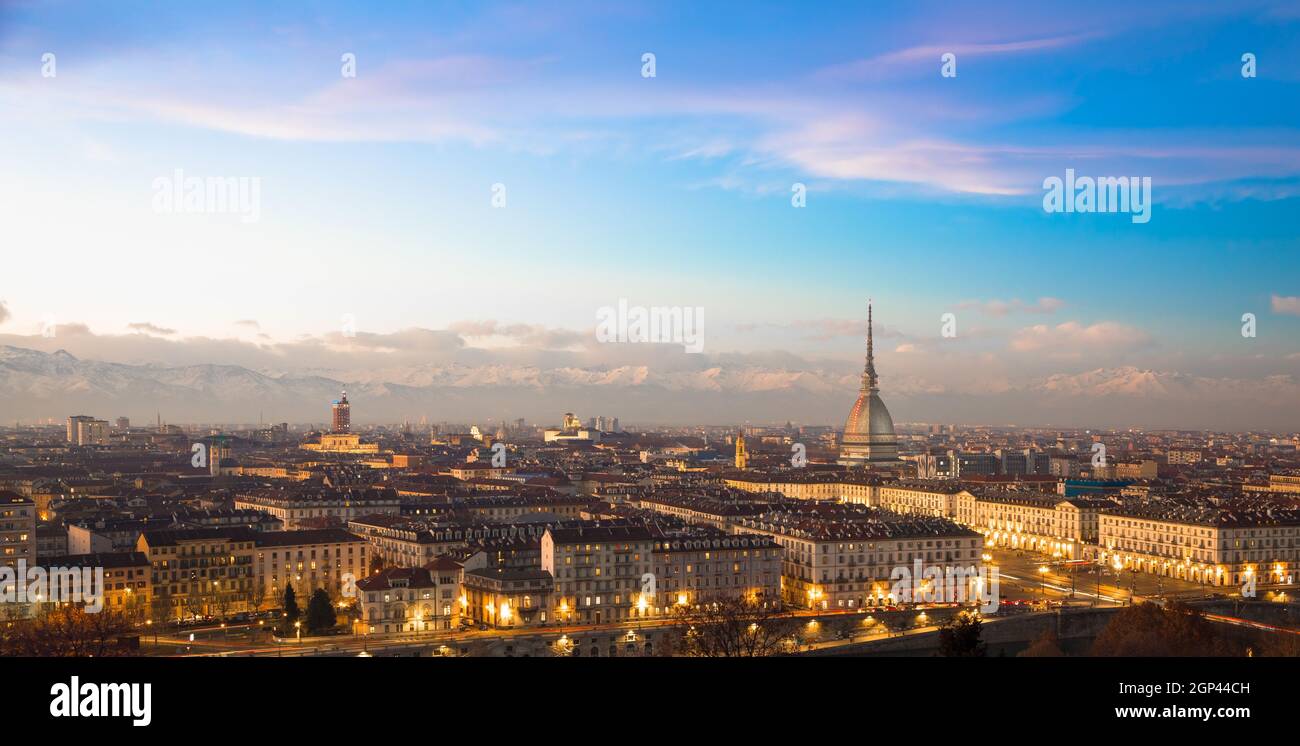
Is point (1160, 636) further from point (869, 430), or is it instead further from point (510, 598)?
point (869, 430)

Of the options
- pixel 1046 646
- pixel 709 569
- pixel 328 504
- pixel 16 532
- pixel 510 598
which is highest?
pixel 16 532

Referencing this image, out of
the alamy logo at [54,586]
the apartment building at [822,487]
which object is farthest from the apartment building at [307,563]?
the apartment building at [822,487]

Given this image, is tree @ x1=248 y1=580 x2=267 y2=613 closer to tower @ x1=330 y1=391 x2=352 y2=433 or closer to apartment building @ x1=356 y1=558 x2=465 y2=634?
apartment building @ x1=356 y1=558 x2=465 y2=634

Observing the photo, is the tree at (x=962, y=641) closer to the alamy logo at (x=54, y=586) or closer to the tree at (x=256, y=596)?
the tree at (x=256, y=596)

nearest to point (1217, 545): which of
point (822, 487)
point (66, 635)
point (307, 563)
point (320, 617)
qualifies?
point (320, 617)
